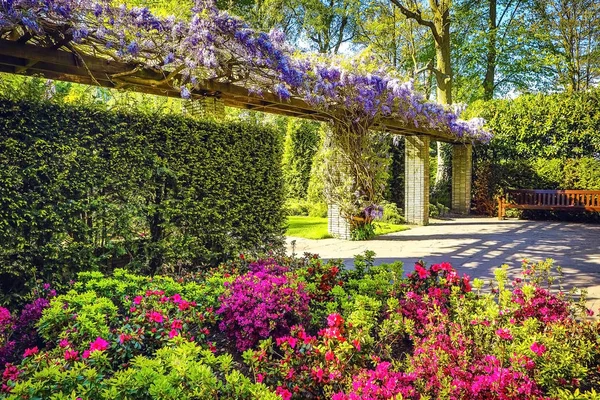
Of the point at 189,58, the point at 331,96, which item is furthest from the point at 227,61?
the point at 331,96

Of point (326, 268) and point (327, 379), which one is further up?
point (326, 268)

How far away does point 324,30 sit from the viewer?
2180 centimetres

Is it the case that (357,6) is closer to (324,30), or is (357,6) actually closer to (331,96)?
(324,30)

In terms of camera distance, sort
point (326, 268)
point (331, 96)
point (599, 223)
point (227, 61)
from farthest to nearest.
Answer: point (599, 223) → point (331, 96) → point (227, 61) → point (326, 268)

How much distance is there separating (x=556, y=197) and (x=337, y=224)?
711 centimetres

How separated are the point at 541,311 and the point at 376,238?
6.21 m

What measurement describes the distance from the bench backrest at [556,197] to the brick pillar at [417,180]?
11.0ft

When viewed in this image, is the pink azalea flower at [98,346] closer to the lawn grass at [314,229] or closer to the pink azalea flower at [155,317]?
the pink azalea flower at [155,317]

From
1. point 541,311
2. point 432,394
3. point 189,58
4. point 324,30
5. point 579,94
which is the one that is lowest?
point 432,394

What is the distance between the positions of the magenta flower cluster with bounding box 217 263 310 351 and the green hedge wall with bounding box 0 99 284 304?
1.92m

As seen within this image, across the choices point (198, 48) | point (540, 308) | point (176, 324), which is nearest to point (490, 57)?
point (198, 48)

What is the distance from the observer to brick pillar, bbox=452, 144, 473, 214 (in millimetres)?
14031

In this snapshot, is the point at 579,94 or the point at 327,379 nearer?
the point at 327,379

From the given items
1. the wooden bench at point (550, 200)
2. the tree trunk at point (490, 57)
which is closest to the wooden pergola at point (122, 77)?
the wooden bench at point (550, 200)
